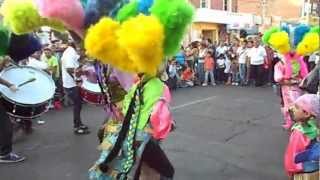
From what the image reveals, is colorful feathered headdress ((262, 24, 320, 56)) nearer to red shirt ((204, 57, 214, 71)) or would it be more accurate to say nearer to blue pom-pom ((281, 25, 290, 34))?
blue pom-pom ((281, 25, 290, 34))

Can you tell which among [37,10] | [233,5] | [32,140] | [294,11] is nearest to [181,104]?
[32,140]

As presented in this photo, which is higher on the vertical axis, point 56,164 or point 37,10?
point 37,10

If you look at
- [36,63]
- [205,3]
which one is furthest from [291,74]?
[205,3]

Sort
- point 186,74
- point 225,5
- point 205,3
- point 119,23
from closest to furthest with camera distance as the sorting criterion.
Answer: point 119,23 < point 186,74 < point 205,3 < point 225,5

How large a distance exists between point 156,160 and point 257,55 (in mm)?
12742

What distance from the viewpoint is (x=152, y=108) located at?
139 inches

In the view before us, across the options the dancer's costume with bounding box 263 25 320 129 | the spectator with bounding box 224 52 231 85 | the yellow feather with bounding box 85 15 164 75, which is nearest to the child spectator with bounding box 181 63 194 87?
the spectator with bounding box 224 52 231 85

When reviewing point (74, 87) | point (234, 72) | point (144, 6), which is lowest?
point (234, 72)

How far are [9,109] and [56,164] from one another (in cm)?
94

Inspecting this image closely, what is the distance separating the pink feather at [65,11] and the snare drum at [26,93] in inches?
122

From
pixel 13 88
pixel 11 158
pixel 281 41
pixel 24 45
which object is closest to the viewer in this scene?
pixel 24 45

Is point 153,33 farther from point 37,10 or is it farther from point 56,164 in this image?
point 56,164

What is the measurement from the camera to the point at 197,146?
7324 mm

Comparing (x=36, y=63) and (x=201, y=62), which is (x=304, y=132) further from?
(x=201, y=62)
